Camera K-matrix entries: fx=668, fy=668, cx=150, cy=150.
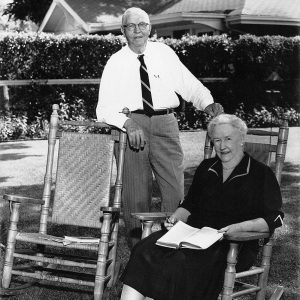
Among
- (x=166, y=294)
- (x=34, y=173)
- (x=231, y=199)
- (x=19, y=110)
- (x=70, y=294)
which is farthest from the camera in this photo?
(x=19, y=110)

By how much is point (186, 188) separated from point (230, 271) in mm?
4399

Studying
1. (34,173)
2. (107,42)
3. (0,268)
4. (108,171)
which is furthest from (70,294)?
(107,42)

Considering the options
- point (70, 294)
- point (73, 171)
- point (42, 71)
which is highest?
point (42, 71)

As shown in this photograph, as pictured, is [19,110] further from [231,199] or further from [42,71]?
[231,199]

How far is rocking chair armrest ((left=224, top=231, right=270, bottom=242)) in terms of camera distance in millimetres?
3268

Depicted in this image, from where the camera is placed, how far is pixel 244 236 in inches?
130

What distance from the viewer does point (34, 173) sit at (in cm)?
871

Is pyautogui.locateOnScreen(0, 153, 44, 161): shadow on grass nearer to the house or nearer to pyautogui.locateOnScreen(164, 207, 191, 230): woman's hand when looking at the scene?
pyautogui.locateOnScreen(164, 207, 191, 230): woman's hand

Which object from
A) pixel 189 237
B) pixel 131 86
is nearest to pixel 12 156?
pixel 131 86

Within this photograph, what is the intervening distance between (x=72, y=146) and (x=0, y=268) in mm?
968

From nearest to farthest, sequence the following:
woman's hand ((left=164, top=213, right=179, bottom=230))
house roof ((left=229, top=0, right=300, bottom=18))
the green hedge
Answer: woman's hand ((left=164, top=213, right=179, bottom=230)) < the green hedge < house roof ((left=229, top=0, right=300, bottom=18))

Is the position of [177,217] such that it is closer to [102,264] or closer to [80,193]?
[102,264]

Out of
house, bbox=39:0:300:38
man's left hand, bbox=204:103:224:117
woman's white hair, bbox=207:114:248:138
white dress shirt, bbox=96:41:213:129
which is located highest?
house, bbox=39:0:300:38

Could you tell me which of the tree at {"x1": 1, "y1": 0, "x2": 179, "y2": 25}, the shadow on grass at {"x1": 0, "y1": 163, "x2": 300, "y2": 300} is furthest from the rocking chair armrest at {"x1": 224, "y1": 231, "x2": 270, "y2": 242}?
the tree at {"x1": 1, "y1": 0, "x2": 179, "y2": 25}
